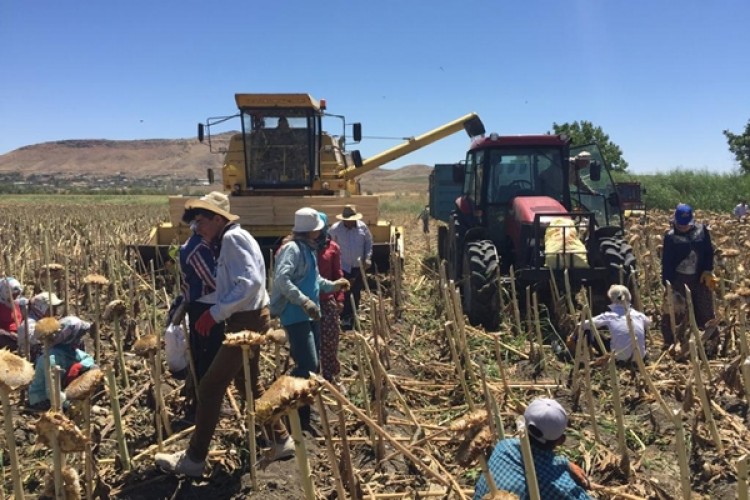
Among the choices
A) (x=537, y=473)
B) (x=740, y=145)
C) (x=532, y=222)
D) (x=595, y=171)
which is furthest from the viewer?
(x=740, y=145)

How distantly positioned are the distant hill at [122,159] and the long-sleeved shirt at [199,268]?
452 ft

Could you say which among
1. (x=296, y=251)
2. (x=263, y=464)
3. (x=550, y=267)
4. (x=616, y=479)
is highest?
(x=296, y=251)

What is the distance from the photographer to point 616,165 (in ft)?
144

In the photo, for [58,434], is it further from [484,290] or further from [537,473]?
[484,290]

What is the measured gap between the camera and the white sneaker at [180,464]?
3768mm

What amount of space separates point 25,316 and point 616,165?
44.2 metres

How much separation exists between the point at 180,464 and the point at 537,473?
6.95 ft

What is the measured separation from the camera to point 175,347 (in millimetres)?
4598

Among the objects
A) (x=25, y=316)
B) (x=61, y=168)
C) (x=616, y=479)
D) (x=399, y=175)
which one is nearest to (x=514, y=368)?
(x=616, y=479)

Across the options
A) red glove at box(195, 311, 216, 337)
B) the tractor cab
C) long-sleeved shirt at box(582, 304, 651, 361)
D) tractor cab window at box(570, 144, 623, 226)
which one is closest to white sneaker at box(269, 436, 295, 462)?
red glove at box(195, 311, 216, 337)

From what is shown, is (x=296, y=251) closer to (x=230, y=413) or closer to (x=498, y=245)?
(x=230, y=413)

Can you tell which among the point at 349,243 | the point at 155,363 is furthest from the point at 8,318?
the point at 349,243

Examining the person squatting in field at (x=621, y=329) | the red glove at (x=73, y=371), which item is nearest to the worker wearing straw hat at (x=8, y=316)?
the red glove at (x=73, y=371)

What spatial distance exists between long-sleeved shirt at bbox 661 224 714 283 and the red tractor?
409 mm
